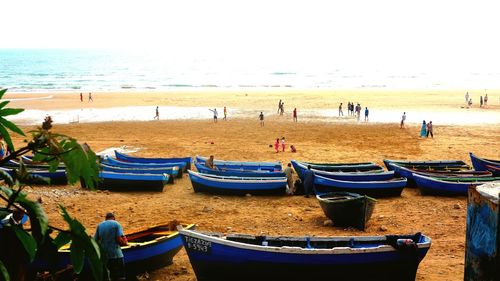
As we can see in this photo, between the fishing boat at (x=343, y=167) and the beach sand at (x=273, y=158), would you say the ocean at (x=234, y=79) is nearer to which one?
the beach sand at (x=273, y=158)

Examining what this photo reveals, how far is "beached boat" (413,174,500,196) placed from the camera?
684 inches

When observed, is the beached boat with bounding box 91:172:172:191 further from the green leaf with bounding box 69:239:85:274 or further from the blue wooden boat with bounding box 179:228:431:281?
the green leaf with bounding box 69:239:85:274

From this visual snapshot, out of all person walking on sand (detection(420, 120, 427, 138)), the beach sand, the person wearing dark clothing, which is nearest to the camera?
the beach sand

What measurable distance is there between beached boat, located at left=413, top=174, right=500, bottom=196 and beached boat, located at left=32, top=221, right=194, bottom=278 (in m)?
9.85

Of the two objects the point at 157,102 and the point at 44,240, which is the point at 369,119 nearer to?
the point at 157,102

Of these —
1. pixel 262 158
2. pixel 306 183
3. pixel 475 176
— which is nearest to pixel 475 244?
pixel 306 183

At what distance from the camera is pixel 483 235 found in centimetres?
554

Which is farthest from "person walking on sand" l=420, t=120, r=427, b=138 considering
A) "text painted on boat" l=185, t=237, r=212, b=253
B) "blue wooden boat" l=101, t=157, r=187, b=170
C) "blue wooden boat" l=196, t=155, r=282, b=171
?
"text painted on boat" l=185, t=237, r=212, b=253

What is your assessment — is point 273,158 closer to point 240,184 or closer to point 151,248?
point 240,184

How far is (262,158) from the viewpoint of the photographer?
24609 mm

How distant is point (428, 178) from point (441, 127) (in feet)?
60.8

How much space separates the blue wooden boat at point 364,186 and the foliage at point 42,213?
50.4ft

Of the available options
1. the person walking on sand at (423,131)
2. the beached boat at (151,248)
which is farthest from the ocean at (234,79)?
the beached boat at (151,248)

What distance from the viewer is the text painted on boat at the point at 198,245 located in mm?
10012
